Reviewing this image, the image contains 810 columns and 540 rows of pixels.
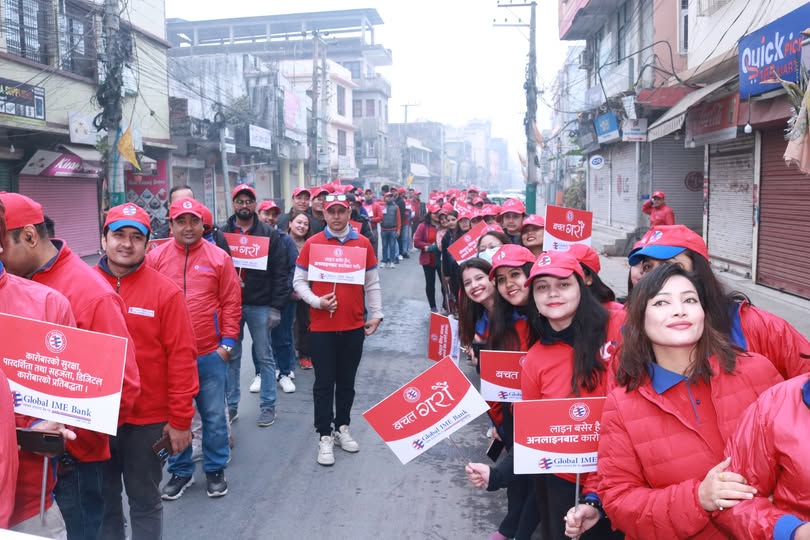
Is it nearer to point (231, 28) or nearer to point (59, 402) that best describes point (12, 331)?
point (59, 402)

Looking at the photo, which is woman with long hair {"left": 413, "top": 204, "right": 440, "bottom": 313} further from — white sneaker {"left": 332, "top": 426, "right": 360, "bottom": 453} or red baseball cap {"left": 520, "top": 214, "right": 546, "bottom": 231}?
white sneaker {"left": 332, "top": 426, "right": 360, "bottom": 453}

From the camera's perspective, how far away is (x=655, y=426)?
2.34 meters

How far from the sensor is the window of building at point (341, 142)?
5609 cm

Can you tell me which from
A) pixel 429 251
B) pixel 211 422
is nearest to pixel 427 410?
pixel 211 422

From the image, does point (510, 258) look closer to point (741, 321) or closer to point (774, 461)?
point (741, 321)

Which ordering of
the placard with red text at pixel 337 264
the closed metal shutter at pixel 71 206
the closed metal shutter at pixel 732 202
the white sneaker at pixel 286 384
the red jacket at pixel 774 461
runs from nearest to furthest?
the red jacket at pixel 774 461, the placard with red text at pixel 337 264, the white sneaker at pixel 286 384, the closed metal shutter at pixel 732 202, the closed metal shutter at pixel 71 206

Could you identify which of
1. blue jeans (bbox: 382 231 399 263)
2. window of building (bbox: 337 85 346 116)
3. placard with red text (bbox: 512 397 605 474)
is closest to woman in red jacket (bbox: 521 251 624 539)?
placard with red text (bbox: 512 397 605 474)

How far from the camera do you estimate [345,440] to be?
5.71 m

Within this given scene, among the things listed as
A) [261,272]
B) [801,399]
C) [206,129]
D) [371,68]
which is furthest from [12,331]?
[371,68]

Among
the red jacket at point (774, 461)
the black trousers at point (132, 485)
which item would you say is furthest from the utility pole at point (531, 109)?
the red jacket at point (774, 461)

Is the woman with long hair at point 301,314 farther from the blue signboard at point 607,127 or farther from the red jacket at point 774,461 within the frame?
the blue signboard at point 607,127

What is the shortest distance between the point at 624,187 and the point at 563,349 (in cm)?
2122

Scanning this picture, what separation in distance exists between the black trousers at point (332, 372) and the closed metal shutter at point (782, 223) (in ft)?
27.7

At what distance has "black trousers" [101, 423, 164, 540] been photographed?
352cm
